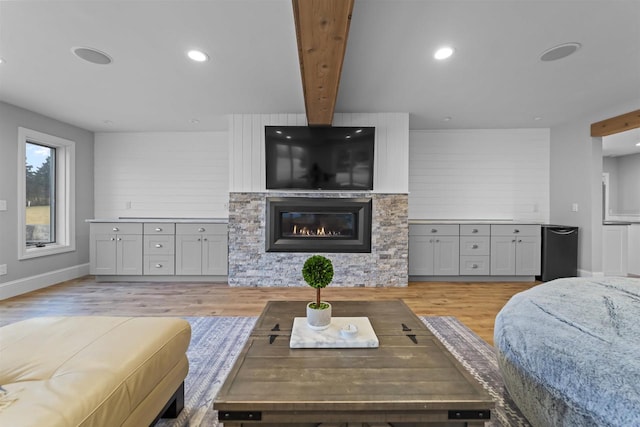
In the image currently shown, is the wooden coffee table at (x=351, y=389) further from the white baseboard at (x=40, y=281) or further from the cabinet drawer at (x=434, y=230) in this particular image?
the white baseboard at (x=40, y=281)

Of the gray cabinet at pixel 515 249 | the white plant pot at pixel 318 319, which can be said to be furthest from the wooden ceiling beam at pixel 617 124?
the white plant pot at pixel 318 319

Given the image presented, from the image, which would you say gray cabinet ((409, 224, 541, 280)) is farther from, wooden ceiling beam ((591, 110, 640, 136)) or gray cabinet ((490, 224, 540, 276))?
wooden ceiling beam ((591, 110, 640, 136))

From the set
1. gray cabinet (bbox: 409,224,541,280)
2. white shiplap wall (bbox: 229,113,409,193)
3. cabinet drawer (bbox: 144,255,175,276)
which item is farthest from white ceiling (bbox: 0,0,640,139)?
cabinet drawer (bbox: 144,255,175,276)

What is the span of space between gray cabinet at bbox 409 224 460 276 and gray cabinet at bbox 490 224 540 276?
1.91 feet

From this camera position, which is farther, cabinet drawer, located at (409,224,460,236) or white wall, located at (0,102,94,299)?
cabinet drawer, located at (409,224,460,236)

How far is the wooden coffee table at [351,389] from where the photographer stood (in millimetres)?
924

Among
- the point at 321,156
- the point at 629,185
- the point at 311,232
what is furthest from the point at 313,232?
the point at 629,185

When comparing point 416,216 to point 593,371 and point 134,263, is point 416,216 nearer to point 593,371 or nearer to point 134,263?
point 593,371

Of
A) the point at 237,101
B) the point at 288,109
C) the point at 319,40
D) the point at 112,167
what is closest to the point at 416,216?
the point at 288,109

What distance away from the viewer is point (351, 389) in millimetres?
985

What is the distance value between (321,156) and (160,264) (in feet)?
9.45

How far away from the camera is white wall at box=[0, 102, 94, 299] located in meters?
3.48

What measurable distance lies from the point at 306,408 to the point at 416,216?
4.26 meters

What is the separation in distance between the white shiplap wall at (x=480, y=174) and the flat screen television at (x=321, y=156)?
1318 millimetres
